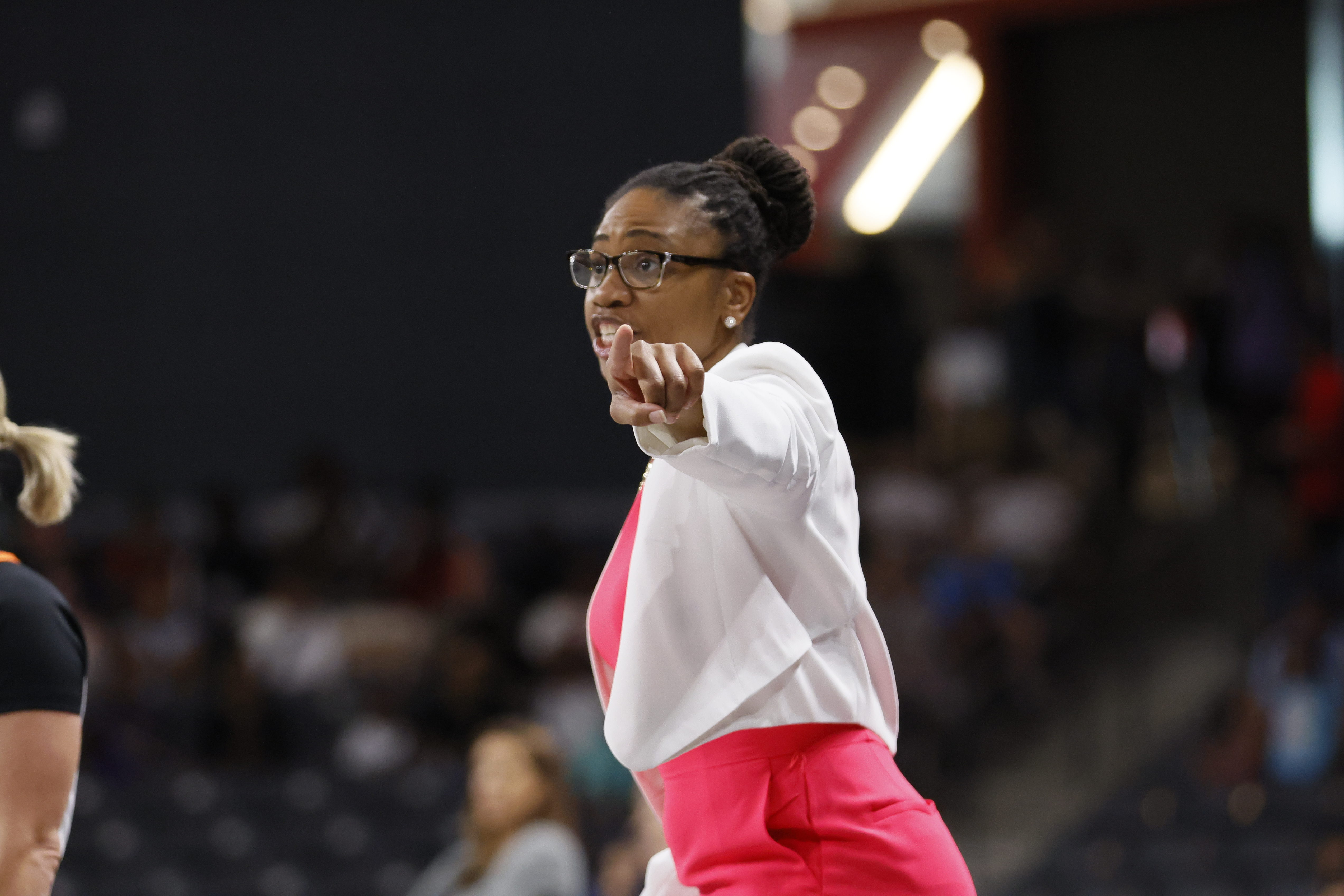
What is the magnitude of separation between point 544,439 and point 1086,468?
2.88 m

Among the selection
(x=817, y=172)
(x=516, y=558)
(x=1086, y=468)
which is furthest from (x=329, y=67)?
(x=1086, y=468)

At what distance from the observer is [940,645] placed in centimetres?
663

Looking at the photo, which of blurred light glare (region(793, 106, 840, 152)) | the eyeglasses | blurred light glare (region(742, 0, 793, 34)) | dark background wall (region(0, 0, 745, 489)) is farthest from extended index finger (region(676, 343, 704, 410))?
blurred light glare (region(793, 106, 840, 152))

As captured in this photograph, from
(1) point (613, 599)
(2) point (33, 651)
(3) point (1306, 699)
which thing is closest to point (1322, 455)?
(3) point (1306, 699)

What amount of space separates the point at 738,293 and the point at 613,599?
0.40 meters

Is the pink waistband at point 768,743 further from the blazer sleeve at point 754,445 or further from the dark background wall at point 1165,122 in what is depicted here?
the dark background wall at point 1165,122

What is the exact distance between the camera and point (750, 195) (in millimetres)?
1925

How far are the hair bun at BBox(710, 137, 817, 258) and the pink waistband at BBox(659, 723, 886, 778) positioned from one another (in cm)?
60

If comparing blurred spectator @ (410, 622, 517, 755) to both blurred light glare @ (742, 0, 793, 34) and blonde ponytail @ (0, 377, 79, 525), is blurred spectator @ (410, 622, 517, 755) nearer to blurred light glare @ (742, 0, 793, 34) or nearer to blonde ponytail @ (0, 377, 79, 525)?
blonde ponytail @ (0, 377, 79, 525)

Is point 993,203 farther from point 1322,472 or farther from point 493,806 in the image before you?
point 493,806

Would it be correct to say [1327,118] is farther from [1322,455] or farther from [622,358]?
[622,358]

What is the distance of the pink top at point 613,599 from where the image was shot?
1898 mm

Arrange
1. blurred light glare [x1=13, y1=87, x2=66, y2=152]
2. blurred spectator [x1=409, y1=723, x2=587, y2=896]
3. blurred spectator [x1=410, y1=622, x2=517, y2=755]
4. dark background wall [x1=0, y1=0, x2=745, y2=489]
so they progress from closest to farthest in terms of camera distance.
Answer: blurred spectator [x1=409, y1=723, x2=587, y2=896]
blurred spectator [x1=410, y1=622, x2=517, y2=755]
blurred light glare [x1=13, y1=87, x2=66, y2=152]
dark background wall [x1=0, y1=0, x2=745, y2=489]

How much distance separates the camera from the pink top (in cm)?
190
